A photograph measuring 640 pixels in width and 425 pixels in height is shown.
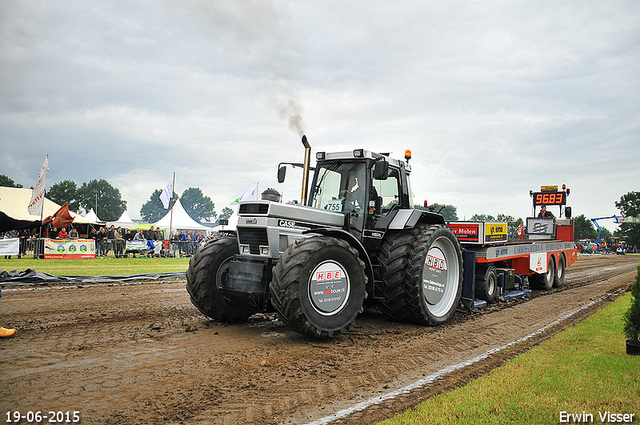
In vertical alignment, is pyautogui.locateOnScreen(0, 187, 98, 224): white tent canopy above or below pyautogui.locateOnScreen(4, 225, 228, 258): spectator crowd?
above

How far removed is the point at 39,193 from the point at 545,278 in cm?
2193

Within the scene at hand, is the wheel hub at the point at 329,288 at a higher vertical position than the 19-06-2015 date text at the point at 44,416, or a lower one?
higher

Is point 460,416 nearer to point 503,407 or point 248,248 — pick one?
point 503,407

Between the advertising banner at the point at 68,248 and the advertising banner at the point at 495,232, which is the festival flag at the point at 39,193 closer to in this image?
the advertising banner at the point at 68,248

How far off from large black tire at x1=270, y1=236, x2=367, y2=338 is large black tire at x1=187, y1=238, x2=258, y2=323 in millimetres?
1254

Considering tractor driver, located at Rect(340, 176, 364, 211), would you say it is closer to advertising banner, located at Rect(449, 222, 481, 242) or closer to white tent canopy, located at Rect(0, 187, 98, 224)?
advertising banner, located at Rect(449, 222, 481, 242)

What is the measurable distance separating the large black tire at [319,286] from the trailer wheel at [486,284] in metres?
4.42

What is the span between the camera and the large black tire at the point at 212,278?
6492mm

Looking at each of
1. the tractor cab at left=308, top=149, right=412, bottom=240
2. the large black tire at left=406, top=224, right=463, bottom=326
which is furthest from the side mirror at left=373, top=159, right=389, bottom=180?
the large black tire at left=406, top=224, right=463, bottom=326

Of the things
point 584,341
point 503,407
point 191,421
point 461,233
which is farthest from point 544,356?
point 461,233

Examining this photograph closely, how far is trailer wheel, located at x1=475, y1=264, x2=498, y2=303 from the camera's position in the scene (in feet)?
30.9

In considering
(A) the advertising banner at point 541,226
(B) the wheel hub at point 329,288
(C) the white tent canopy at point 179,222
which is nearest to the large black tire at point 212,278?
(B) the wheel hub at point 329,288

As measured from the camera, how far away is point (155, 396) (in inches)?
149

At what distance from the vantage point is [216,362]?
15.7 ft
